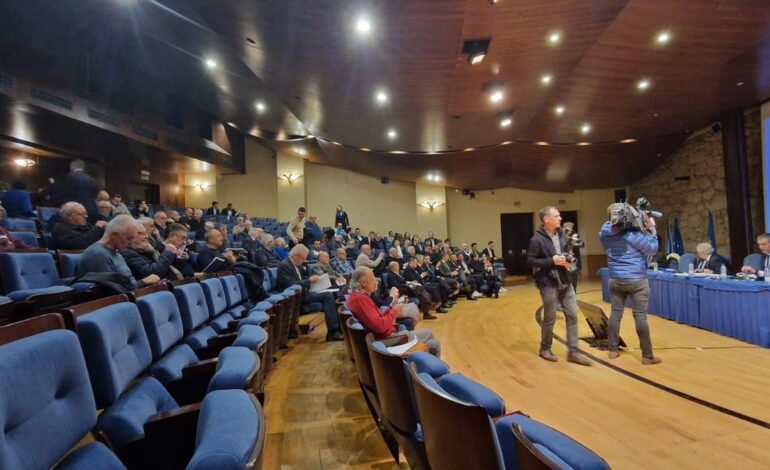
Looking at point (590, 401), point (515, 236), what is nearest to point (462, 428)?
point (590, 401)

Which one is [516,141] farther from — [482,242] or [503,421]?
[503,421]

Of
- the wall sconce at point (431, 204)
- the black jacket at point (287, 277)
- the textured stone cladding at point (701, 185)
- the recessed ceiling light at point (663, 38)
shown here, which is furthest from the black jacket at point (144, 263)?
the wall sconce at point (431, 204)

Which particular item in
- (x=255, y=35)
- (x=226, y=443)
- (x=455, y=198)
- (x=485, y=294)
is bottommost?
(x=485, y=294)

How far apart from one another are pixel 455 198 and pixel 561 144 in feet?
16.0

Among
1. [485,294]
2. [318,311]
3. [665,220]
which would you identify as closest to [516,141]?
[485,294]

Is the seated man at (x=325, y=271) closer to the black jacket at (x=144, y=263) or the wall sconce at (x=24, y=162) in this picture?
the black jacket at (x=144, y=263)

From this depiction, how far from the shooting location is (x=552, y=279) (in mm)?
3299

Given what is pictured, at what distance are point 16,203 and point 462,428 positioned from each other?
5.70 meters

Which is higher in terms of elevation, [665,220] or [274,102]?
[274,102]

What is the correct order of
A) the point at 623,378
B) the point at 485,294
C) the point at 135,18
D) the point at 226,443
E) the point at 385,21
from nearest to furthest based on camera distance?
the point at 226,443 < the point at 623,378 < the point at 385,21 < the point at 135,18 < the point at 485,294

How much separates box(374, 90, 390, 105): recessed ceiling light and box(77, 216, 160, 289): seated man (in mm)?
4875

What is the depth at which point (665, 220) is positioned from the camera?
31.6 ft

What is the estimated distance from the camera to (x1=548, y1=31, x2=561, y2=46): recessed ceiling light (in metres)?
4.73

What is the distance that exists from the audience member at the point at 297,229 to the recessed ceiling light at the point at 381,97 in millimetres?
2133
